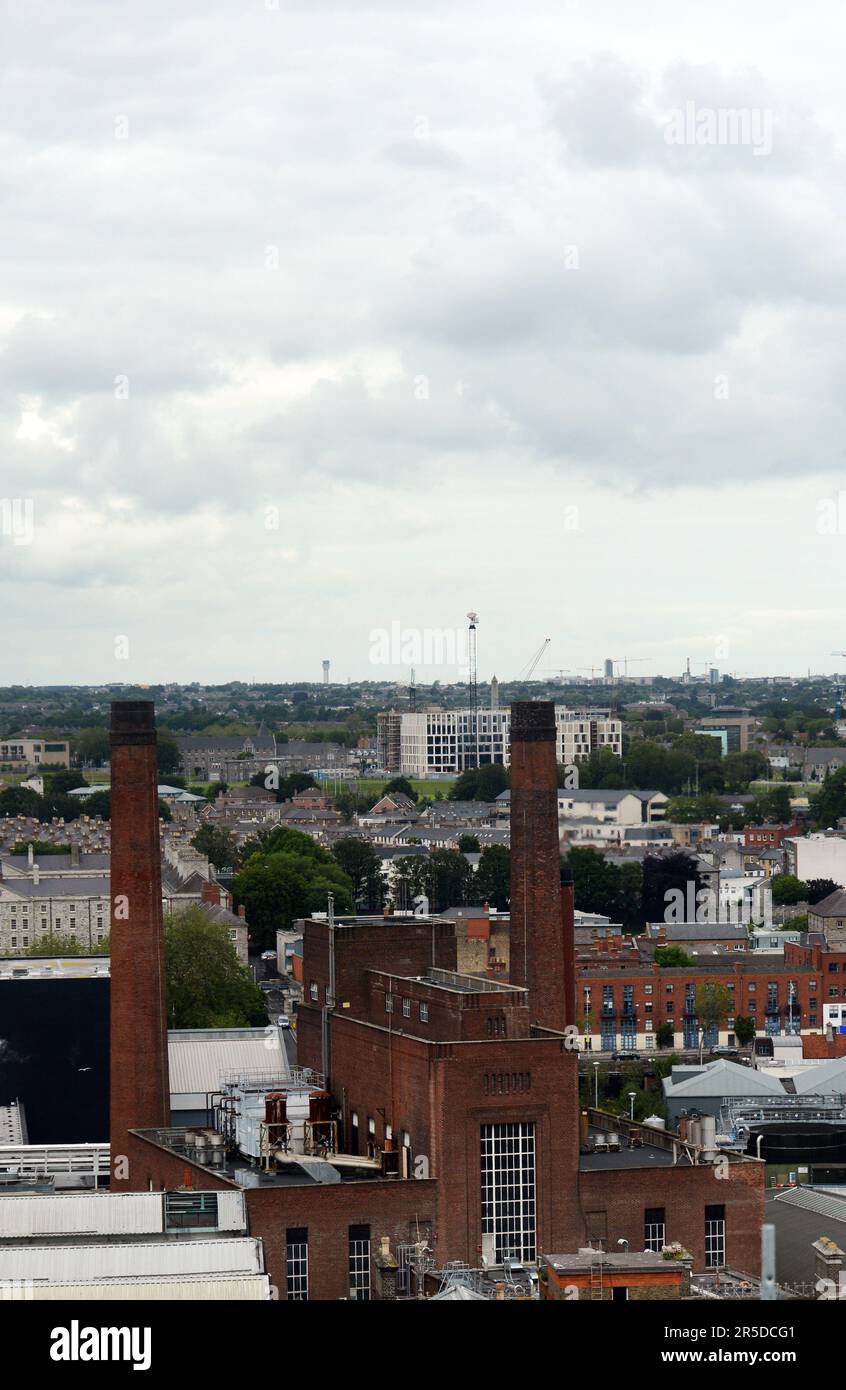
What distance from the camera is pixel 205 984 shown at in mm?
83438

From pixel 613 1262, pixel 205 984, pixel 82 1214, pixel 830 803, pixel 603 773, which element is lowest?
pixel 205 984

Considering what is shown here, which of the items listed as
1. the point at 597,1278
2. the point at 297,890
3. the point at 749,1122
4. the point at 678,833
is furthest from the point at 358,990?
the point at 678,833

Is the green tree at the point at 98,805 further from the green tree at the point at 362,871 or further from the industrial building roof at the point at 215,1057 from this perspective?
the industrial building roof at the point at 215,1057

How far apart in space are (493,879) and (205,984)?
159ft

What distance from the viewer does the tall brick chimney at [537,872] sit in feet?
162

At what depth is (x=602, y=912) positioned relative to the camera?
124 m

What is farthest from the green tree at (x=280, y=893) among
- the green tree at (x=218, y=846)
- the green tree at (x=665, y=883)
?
the green tree at (x=218, y=846)

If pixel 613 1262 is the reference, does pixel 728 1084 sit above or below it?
below

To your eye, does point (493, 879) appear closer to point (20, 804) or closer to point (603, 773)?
point (603, 773)

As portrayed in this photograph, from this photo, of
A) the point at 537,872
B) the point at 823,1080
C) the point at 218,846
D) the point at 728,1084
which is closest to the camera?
the point at 537,872

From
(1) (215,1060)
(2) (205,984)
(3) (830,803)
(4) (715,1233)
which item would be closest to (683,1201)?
(4) (715,1233)

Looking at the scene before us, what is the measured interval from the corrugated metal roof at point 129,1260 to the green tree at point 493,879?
96297 millimetres
